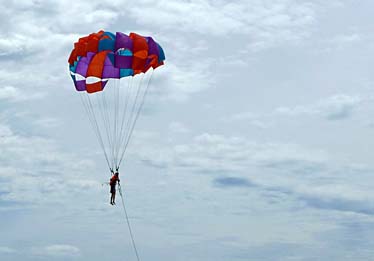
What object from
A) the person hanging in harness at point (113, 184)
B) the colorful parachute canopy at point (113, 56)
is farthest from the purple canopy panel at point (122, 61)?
the person hanging in harness at point (113, 184)

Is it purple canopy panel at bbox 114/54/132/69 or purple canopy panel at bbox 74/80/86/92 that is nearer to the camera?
purple canopy panel at bbox 114/54/132/69

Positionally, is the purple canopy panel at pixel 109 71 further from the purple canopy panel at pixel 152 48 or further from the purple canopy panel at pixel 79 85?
the purple canopy panel at pixel 152 48

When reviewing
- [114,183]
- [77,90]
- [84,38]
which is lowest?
[114,183]

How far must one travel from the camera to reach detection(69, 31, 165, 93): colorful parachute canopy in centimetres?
4409

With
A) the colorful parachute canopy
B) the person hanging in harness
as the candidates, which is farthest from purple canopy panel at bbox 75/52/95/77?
the person hanging in harness

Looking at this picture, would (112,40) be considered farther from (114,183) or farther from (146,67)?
(114,183)

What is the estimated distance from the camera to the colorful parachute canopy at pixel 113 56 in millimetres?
44094

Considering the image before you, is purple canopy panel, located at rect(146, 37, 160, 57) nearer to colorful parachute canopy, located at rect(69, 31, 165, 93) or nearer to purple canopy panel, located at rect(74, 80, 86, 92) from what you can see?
colorful parachute canopy, located at rect(69, 31, 165, 93)

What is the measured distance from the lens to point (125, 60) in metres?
44.6

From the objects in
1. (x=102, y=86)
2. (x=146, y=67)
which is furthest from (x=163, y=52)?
(x=102, y=86)

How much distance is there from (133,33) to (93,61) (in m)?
3.51

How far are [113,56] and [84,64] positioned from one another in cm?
230

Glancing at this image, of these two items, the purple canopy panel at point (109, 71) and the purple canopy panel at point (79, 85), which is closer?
the purple canopy panel at point (109, 71)

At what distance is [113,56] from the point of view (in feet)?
147
